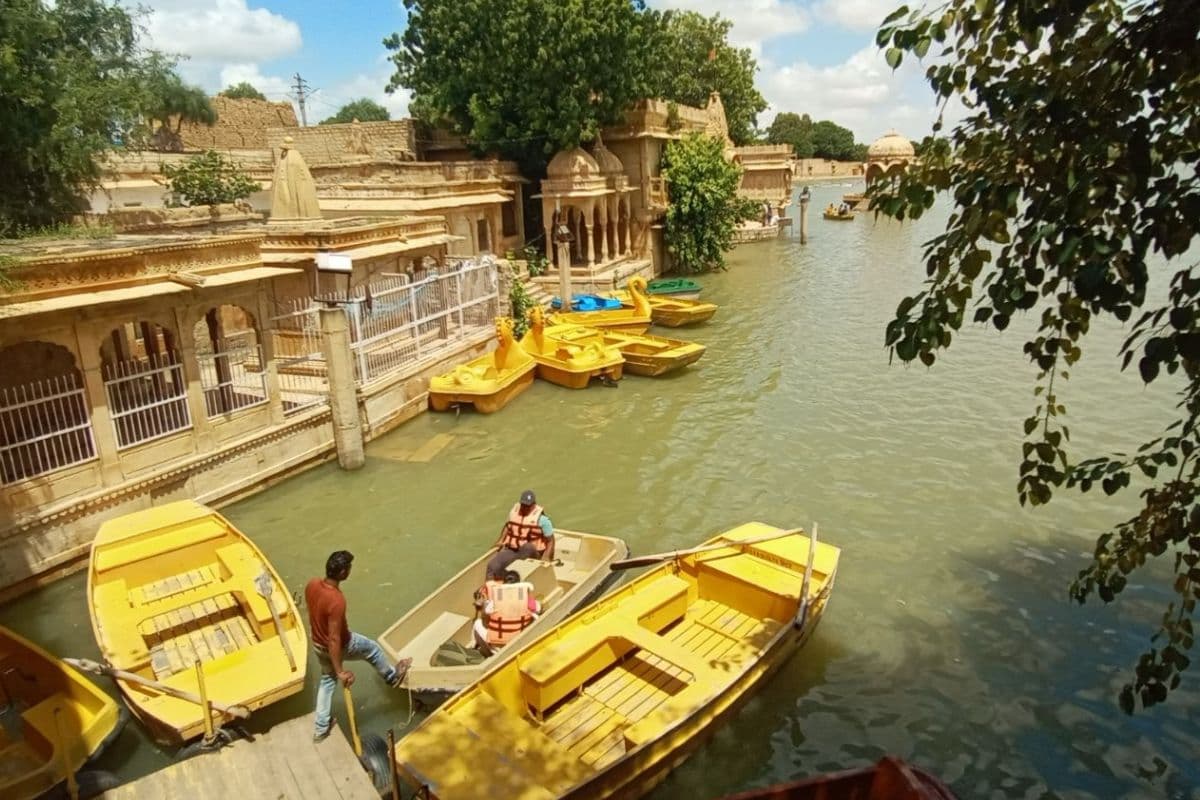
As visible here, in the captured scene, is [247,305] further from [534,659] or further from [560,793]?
[560,793]

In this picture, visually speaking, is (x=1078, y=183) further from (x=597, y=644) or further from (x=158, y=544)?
(x=158, y=544)

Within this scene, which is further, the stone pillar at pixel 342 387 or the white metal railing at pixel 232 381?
the stone pillar at pixel 342 387

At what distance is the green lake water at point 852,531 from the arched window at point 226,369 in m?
1.76

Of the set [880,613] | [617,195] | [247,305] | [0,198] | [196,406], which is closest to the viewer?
[880,613]

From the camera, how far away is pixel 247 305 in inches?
495

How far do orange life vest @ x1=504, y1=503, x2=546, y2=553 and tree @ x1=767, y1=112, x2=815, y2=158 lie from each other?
108840mm

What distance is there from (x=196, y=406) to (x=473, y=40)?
19664 millimetres

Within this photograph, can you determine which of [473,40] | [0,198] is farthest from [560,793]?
[473,40]

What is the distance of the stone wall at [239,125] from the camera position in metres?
34.9

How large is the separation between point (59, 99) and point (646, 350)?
41.0ft

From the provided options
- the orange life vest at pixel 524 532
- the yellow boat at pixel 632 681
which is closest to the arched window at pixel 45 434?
the orange life vest at pixel 524 532

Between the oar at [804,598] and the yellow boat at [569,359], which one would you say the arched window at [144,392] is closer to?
the yellow boat at [569,359]

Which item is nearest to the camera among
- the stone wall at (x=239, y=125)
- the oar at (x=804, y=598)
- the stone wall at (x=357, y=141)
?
the oar at (x=804, y=598)

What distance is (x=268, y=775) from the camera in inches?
207
